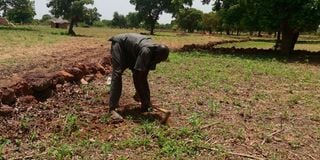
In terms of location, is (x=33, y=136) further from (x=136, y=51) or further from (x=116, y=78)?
(x=136, y=51)

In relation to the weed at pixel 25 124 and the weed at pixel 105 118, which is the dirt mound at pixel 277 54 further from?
the weed at pixel 25 124

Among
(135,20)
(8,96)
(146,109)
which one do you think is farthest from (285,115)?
(135,20)

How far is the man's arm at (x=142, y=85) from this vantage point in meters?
7.88

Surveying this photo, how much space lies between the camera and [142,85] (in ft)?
26.0

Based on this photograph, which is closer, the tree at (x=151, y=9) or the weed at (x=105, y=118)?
the weed at (x=105, y=118)

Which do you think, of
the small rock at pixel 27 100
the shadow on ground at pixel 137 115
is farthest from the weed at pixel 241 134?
the small rock at pixel 27 100

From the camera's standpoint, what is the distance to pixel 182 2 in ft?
78.8

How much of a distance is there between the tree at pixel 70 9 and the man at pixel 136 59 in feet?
120

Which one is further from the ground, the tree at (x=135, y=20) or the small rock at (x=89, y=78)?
the small rock at (x=89, y=78)

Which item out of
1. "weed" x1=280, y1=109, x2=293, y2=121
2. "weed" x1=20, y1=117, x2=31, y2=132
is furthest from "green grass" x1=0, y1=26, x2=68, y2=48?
"weed" x1=280, y1=109, x2=293, y2=121

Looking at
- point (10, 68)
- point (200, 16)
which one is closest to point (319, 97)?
point (10, 68)

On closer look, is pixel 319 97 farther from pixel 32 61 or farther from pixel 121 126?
pixel 32 61

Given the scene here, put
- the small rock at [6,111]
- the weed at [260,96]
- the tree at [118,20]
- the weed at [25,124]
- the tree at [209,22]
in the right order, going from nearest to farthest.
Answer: the weed at [25,124]
the small rock at [6,111]
the weed at [260,96]
the tree at [209,22]
the tree at [118,20]

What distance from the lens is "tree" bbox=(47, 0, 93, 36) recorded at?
4356 centimetres
